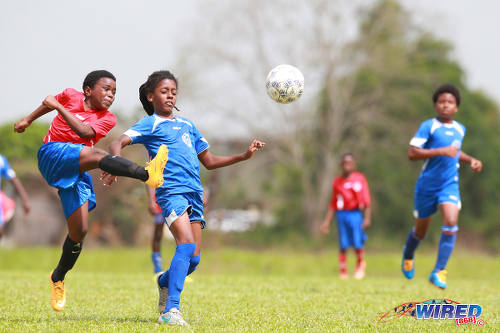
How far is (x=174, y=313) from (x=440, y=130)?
4.94 metres

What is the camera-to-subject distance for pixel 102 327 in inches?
194

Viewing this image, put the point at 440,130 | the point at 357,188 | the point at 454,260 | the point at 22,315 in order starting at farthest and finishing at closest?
1. the point at 454,260
2. the point at 357,188
3. the point at 440,130
4. the point at 22,315

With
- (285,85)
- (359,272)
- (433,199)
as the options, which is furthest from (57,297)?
(359,272)

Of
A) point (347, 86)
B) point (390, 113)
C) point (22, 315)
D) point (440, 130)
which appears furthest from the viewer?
point (390, 113)

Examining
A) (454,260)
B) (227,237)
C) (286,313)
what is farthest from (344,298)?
(227,237)

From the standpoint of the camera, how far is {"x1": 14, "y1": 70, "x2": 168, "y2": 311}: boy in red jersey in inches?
216

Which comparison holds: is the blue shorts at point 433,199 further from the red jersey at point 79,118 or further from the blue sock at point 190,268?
the red jersey at point 79,118

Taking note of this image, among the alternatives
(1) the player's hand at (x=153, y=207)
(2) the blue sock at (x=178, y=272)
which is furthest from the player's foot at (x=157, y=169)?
(1) the player's hand at (x=153, y=207)

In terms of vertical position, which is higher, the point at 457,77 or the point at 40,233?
the point at 457,77

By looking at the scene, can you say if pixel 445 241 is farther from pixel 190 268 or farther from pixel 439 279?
pixel 190 268

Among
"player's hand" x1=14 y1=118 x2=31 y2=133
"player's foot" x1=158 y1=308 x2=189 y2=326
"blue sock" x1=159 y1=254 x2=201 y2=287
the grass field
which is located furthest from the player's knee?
"player's hand" x1=14 y1=118 x2=31 y2=133

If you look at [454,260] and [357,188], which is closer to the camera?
[357,188]

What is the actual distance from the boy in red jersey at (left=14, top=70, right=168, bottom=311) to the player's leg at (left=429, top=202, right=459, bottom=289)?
467 centimetres

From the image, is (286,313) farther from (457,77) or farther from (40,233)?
(457,77)
